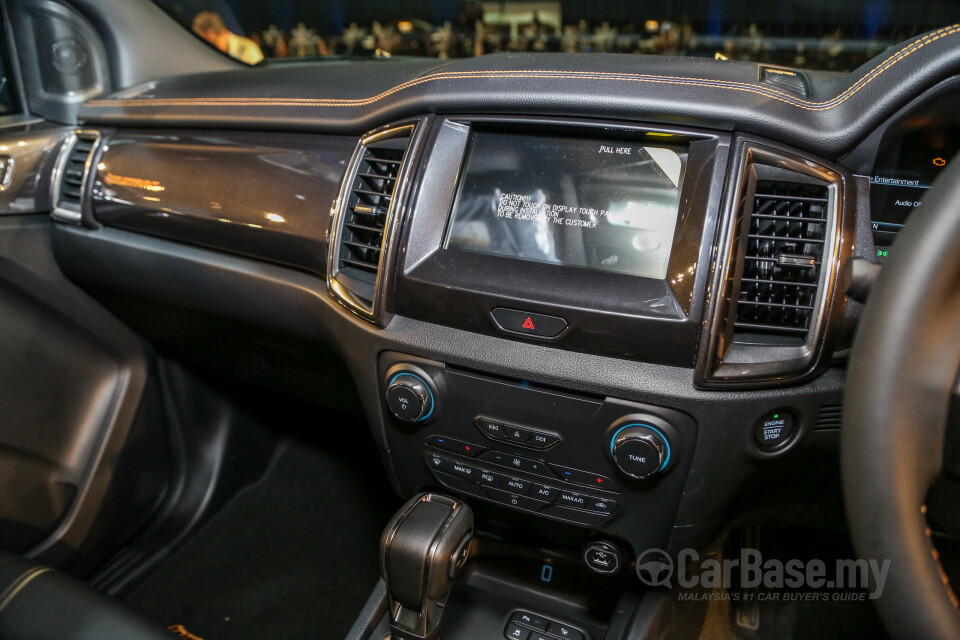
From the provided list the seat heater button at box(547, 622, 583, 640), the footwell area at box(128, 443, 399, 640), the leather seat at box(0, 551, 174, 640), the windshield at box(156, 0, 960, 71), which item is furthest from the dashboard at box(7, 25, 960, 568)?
the footwell area at box(128, 443, 399, 640)

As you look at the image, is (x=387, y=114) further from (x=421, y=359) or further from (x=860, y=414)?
(x=860, y=414)

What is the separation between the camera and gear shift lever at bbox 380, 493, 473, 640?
1067 mm

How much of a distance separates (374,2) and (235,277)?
1192 mm

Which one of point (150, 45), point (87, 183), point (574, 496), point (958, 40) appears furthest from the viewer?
point (150, 45)

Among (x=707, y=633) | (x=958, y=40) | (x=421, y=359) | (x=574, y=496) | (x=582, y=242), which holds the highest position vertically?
(x=958, y=40)

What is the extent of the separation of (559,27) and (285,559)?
1.70 meters

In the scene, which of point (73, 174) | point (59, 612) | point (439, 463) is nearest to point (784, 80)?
point (439, 463)

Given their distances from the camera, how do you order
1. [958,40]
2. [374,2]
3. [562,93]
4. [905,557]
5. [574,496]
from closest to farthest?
[905,557]
[958,40]
[562,93]
[574,496]
[374,2]

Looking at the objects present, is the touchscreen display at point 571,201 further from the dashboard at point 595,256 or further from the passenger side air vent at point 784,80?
the passenger side air vent at point 784,80

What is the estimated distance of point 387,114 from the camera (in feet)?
3.93

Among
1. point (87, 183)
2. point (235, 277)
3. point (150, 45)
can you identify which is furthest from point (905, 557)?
point (150, 45)

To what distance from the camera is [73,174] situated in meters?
1.68

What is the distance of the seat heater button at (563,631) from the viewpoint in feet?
4.32

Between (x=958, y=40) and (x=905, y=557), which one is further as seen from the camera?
(x=958, y=40)
